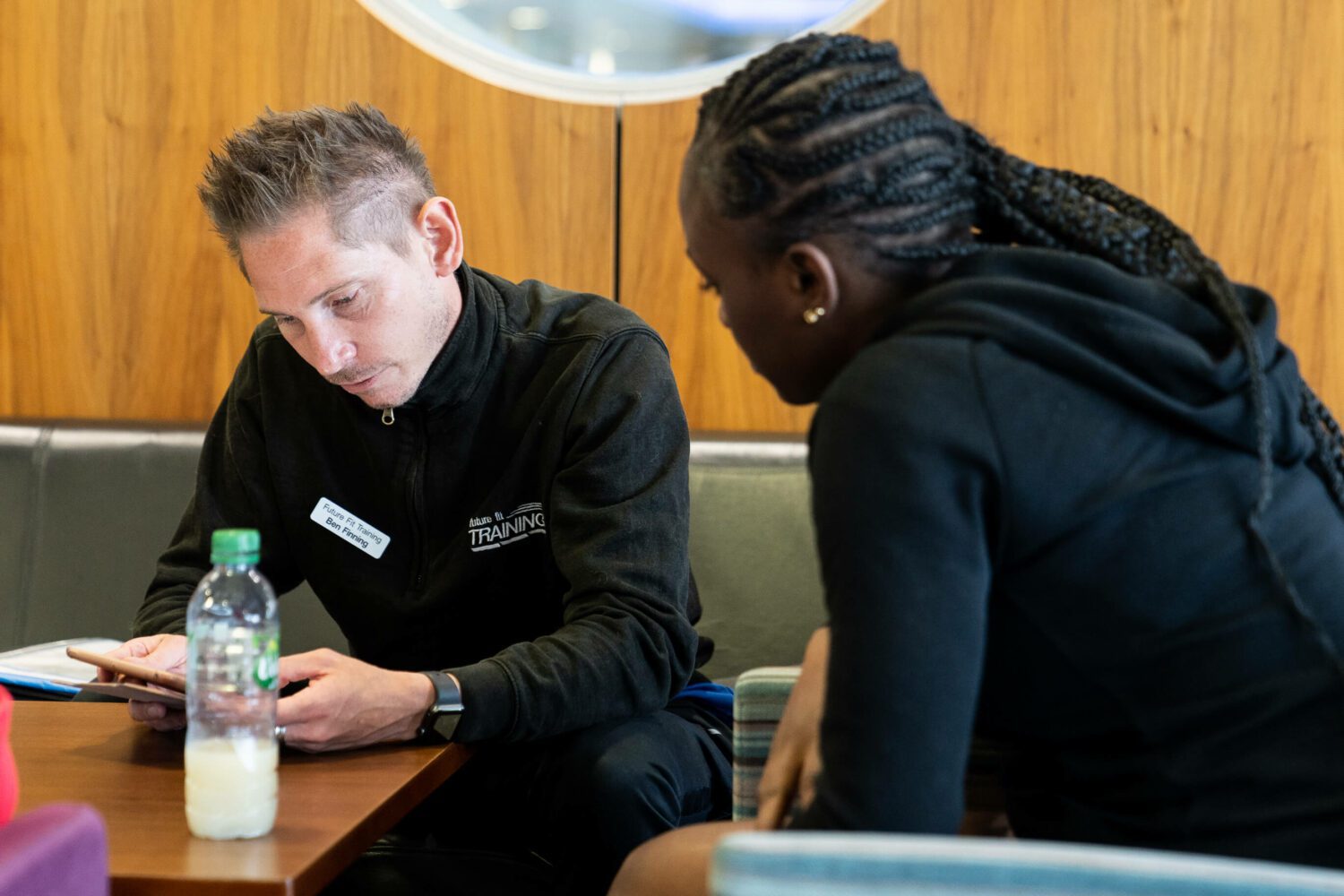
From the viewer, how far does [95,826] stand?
0.84 m

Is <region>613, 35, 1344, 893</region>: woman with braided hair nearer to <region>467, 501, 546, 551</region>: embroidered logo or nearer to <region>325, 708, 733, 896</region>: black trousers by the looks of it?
<region>325, 708, 733, 896</region>: black trousers

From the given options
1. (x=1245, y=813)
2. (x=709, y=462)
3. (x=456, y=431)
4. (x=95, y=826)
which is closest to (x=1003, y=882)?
(x=1245, y=813)

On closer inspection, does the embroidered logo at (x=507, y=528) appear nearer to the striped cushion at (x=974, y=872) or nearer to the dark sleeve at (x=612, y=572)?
the dark sleeve at (x=612, y=572)

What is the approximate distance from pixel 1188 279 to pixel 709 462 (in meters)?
1.40

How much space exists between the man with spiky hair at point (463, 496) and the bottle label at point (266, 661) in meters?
0.30

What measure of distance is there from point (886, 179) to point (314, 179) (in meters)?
0.85

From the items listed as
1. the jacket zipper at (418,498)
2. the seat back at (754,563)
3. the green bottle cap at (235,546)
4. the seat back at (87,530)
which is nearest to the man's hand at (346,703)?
the green bottle cap at (235,546)

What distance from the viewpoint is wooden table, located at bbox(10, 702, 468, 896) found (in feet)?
3.19

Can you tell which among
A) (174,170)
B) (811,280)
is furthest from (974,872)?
(174,170)

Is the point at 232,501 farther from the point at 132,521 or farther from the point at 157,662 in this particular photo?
the point at 132,521

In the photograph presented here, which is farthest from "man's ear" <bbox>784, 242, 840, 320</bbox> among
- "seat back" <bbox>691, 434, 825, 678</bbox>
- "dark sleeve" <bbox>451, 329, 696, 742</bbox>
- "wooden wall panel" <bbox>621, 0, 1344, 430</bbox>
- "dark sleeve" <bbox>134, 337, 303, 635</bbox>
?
"wooden wall panel" <bbox>621, 0, 1344, 430</bbox>

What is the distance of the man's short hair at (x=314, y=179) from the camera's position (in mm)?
1605

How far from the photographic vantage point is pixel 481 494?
1.74 metres

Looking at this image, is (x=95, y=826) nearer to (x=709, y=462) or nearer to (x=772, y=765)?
(x=772, y=765)
